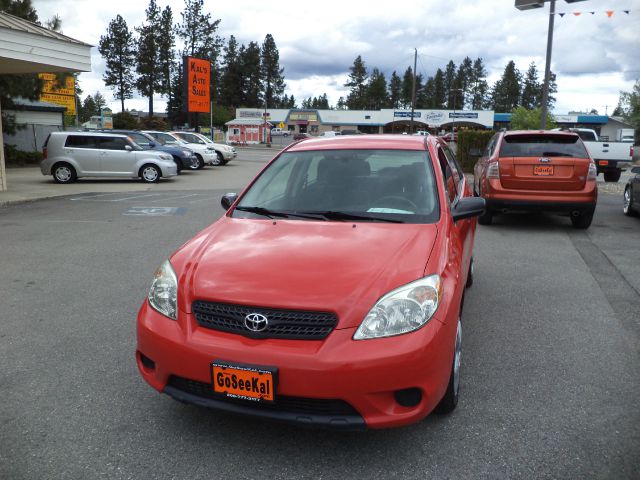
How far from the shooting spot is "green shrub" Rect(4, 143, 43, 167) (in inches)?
1031

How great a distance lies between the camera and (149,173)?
19.2 metres

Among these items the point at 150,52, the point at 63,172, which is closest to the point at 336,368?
the point at 63,172

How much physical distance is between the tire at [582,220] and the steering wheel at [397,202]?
22.2 ft

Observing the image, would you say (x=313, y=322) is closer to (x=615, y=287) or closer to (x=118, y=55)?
(x=615, y=287)

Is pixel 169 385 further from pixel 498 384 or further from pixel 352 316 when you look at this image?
pixel 498 384

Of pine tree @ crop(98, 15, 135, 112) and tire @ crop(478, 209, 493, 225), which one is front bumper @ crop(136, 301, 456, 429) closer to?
tire @ crop(478, 209, 493, 225)

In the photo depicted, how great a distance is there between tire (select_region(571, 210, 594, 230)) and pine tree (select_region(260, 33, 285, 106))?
316 ft

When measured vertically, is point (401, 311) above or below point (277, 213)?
below

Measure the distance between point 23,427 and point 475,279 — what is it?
4.78 m

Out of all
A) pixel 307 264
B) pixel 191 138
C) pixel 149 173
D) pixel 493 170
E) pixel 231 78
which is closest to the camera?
pixel 307 264

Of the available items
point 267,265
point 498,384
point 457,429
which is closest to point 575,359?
point 498,384

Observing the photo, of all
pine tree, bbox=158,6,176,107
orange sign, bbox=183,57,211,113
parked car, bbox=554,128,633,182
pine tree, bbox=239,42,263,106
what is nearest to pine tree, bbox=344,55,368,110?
pine tree, bbox=239,42,263,106

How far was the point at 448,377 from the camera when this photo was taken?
117 inches

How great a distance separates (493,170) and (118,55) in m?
74.7
